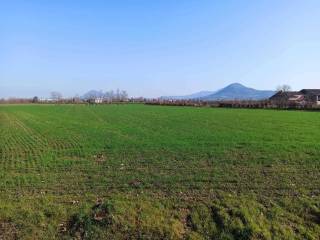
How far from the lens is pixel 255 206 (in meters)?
9.72

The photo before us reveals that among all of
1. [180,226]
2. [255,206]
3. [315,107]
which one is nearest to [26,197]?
[180,226]

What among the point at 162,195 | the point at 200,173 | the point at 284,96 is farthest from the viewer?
the point at 284,96

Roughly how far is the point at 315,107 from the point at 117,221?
67.4m

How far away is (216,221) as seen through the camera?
29.6 feet

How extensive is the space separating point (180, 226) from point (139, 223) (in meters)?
0.99

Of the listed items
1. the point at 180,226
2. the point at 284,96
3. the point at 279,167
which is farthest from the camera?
the point at 284,96

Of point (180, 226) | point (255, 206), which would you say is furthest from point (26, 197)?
point (255, 206)

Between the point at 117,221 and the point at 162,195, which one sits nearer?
the point at 117,221

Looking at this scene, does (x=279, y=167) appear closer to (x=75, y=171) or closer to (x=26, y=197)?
(x=75, y=171)

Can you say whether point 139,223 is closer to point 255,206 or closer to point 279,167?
point 255,206

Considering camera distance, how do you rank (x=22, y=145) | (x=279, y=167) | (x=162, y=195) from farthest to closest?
(x=22, y=145), (x=279, y=167), (x=162, y=195)

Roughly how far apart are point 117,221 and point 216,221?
7.91ft

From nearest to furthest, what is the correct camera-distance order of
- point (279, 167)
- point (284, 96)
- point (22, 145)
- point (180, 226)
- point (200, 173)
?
point (180, 226) < point (200, 173) < point (279, 167) < point (22, 145) < point (284, 96)

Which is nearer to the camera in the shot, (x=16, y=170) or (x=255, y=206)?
(x=255, y=206)
